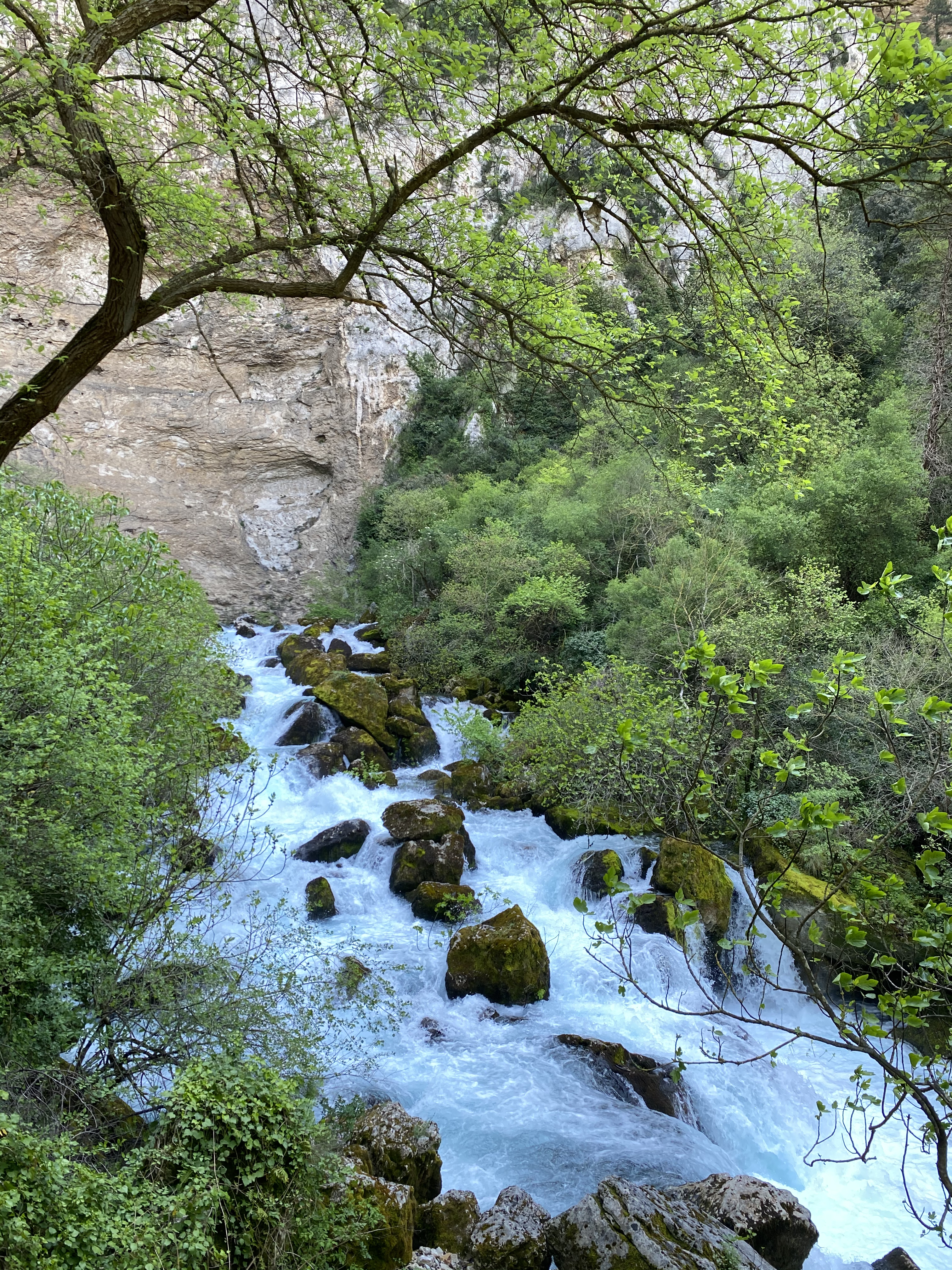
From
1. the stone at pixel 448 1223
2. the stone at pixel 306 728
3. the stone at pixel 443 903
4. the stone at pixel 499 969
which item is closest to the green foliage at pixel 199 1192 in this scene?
the stone at pixel 448 1223

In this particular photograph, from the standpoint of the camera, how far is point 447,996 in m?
8.27

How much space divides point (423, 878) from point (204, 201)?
826 cm

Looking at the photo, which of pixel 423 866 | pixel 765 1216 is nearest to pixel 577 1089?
pixel 765 1216

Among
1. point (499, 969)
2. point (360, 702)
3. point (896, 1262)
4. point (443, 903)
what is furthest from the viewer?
point (360, 702)

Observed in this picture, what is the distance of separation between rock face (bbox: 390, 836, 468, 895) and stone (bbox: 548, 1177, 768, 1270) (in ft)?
17.2

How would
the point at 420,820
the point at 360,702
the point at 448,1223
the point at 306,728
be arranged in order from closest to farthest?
the point at 448,1223 → the point at 420,820 → the point at 306,728 → the point at 360,702

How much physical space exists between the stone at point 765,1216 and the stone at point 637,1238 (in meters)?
0.21

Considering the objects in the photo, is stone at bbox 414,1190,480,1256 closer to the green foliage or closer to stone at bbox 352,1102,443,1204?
stone at bbox 352,1102,443,1204

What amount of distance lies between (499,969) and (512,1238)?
349 centimetres

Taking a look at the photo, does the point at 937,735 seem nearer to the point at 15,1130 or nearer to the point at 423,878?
the point at 423,878

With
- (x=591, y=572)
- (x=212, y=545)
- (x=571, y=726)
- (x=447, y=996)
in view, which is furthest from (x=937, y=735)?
(x=212, y=545)

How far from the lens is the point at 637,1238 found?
14.8ft

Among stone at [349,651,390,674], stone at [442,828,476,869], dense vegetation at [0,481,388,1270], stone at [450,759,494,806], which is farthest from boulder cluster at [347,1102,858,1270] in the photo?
stone at [349,651,390,674]

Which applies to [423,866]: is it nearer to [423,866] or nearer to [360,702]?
[423,866]
